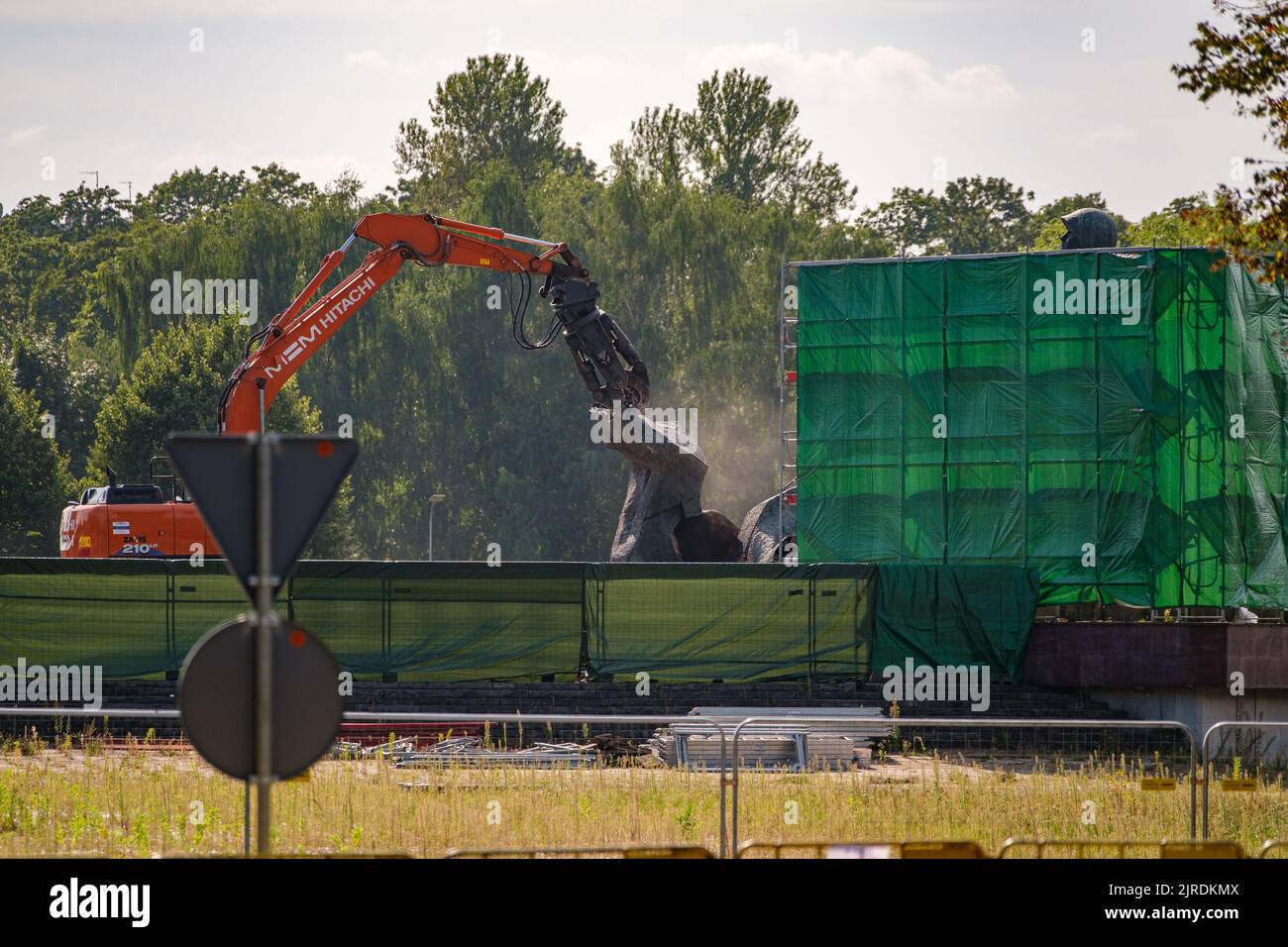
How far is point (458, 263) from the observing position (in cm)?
3108

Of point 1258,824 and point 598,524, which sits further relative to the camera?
point 598,524

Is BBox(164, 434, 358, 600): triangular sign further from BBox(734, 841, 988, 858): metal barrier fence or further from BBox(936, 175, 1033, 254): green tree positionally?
BBox(936, 175, 1033, 254): green tree

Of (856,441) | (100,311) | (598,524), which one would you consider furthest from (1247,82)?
(100,311)

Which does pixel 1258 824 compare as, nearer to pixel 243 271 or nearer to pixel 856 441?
pixel 856 441

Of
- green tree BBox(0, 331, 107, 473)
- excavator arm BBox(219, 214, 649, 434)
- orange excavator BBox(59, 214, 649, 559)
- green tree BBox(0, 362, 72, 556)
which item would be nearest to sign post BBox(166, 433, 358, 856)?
orange excavator BBox(59, 214, 649, 559)

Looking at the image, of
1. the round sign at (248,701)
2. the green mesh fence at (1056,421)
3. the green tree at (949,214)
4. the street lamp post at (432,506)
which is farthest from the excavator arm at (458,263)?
the green tree at (949,214)

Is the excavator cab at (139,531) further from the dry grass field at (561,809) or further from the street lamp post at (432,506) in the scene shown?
the street lamp post at (432,506)

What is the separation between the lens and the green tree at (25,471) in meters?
51.9

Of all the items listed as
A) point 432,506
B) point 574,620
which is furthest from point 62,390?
point 574,620

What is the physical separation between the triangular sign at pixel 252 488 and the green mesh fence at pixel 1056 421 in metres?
23.6

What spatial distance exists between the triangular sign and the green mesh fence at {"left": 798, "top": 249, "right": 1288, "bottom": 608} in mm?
23640

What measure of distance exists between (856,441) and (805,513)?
5.43 feet

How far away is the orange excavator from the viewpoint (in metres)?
29.8
